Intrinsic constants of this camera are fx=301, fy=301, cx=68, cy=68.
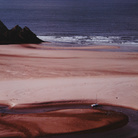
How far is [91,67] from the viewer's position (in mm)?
19234

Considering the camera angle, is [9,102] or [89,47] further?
[89,47]

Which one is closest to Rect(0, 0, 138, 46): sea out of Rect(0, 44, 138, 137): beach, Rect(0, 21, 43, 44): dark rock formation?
Rect(0, 21, 43, 44): dark rock formation

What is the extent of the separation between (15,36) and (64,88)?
745 inches

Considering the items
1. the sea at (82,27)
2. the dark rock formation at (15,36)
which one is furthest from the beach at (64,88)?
the sea at (82,27)

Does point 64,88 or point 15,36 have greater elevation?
point 15,36

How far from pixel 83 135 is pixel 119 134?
1184mm

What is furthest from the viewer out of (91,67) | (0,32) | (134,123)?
(0,32)

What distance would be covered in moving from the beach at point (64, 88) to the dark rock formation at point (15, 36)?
8.46 metres

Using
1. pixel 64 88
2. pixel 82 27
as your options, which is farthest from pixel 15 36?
pixel 82 27

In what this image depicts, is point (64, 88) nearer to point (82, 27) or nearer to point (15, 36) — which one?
point (15, 36)

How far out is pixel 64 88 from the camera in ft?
47.7

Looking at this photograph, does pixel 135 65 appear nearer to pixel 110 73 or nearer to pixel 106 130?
pixel 110 73

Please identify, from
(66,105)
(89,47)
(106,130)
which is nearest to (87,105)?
(66,105)

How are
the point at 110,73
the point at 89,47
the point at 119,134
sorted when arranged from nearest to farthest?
the point at 119,134 < the point at 110,73 < the point at 89,47
